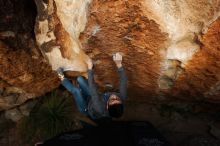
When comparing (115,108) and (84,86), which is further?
(84,86)

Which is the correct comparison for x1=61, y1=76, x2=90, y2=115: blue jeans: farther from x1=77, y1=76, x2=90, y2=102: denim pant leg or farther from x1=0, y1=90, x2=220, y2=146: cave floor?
A: x1=0, y1=90, x2=220, y2=146: cave floor

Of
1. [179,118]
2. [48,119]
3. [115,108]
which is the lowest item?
[179,118]

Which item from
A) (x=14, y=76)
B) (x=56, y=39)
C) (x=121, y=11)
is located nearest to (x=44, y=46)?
(x=56, y=39)

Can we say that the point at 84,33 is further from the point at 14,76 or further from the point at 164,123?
A: the point at 164,123

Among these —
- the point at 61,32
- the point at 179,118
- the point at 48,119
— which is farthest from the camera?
the point at 48,119

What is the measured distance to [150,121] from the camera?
5938 mm

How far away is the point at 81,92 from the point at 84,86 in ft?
0.38

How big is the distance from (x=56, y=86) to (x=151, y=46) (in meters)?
2.35

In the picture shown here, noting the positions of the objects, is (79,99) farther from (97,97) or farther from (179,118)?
(179,118)

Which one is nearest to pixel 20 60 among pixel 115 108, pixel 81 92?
pixel 81 92

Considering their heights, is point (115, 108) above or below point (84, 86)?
below

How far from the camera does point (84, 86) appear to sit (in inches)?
209

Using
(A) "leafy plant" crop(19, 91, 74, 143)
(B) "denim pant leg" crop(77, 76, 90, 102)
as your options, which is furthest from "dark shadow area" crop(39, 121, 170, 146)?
(A) "leafy plant" crop(19, 91, 74, 143)

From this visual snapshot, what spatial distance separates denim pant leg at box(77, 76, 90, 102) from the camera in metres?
5.25
